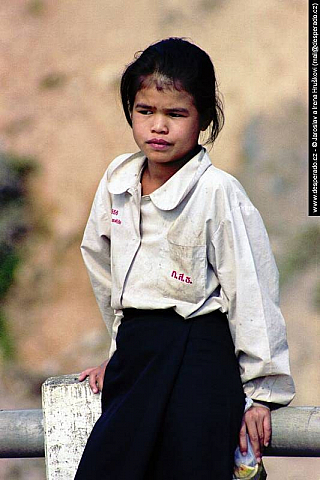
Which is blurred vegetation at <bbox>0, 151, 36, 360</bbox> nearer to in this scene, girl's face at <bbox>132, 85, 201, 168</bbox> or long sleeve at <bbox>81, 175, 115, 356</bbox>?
long sleeve at <bbox>81, 175, 115, 356</bbox>

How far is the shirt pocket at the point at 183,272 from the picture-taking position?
221cm

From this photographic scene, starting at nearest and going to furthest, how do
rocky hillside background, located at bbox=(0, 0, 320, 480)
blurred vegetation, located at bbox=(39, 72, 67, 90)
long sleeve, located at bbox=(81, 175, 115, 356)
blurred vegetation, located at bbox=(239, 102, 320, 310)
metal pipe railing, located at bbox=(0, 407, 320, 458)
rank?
metal pipe railing, located at bbox=(0, 407, 320, 458) < long sleeve, located at bbox=(81, 175, 115, 356) < rocky hillside background, located at bbox=(0, 0, 320, 480) < blurred vegetation, located at bbox=(239, 102, 320, 310) < blurred vegetation, located at bbox=(39, 72, 67, 90)

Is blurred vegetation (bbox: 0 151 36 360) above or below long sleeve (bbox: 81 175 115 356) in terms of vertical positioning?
below

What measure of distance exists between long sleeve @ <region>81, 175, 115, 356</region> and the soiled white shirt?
0.08 metres

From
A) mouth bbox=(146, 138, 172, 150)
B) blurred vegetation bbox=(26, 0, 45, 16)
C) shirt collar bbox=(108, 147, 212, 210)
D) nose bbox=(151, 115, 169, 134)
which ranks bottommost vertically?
shirt collar bbox=(108, 147, 212, 210)

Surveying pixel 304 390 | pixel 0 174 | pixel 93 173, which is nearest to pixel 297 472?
pixel 304 390

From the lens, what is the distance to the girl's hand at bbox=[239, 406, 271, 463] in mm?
2117

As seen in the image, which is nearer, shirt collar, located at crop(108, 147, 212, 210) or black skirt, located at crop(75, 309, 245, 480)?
black skirt, located at crop(75, 309, 245, 480)

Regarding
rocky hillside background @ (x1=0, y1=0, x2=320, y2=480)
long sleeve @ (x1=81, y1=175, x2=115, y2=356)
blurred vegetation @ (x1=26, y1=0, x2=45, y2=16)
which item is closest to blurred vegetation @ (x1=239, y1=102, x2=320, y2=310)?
rocky hillside background @ (x1=0, y1=0, x2=320, y2=480)

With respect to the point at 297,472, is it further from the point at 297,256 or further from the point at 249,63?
the point at 249,63

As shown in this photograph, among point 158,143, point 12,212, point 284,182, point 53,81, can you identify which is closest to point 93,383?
point 158,143

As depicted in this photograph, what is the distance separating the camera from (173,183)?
2.26 meters

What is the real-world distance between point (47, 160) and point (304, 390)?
285 cm

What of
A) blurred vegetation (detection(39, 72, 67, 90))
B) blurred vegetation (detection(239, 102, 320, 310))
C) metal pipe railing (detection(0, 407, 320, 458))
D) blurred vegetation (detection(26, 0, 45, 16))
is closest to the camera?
metal pipe railing (detection(0, 407, 320, 458))
